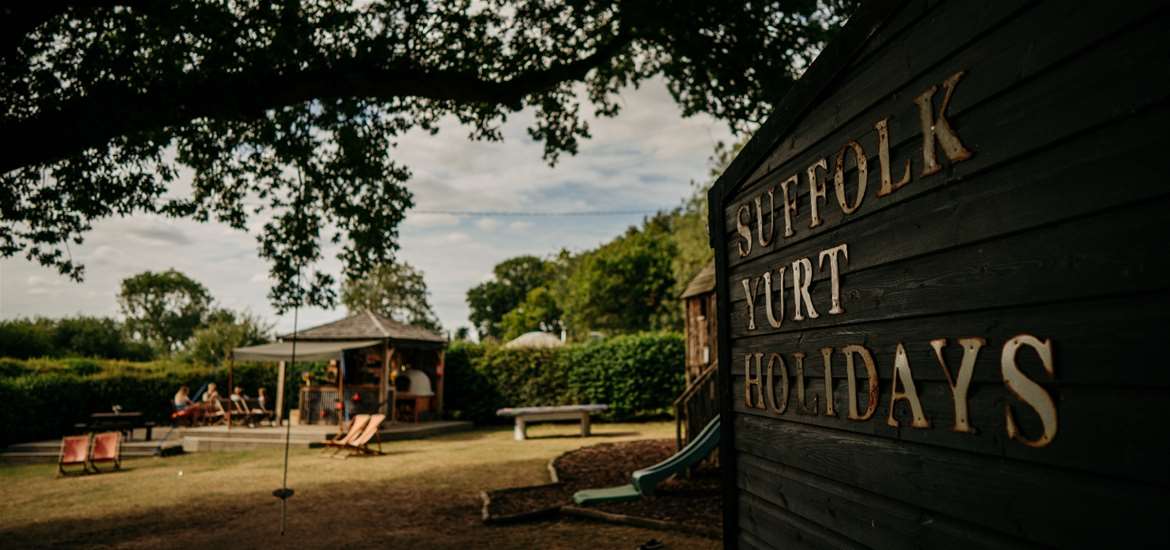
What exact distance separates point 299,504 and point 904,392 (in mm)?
9314

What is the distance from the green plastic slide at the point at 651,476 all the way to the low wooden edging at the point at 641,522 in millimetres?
225

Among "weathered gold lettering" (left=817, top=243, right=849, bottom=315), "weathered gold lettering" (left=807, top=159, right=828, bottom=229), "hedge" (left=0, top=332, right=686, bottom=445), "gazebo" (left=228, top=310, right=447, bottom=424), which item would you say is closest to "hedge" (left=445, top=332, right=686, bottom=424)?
"hedge" (left=0, top=332, right=686, bottom=445)

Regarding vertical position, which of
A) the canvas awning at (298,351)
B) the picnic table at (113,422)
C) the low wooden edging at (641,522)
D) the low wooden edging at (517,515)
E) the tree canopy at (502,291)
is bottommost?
the low wooden edging at (517,515)

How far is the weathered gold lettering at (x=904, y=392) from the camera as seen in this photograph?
2.08 metres

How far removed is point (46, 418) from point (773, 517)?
2323 centimetres

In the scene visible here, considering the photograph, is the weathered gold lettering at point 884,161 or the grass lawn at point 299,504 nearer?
the weathered gold lettering at point 884,161

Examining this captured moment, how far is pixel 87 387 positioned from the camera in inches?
794

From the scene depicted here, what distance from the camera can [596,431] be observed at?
19.8m

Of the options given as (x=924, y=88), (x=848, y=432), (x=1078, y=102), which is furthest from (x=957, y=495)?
(x=924, y=88)

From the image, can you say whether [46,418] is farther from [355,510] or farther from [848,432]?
[848,432]

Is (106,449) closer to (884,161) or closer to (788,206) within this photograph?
(788,206)

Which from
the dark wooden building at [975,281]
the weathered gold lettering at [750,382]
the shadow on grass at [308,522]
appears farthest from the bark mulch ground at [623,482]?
the dark wooden building at [975,281]

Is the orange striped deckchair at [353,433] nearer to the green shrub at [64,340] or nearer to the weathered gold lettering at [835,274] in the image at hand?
the weathered gold lettering at [835,274]

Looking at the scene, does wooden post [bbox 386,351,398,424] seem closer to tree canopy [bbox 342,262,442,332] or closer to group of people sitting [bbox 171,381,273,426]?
group of people sitting [bbox 171,381,273,426]
